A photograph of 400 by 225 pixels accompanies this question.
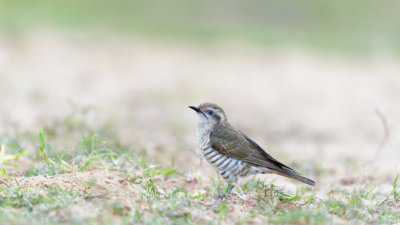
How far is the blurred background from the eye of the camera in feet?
39.4

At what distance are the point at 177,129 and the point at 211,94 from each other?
321 centimetres

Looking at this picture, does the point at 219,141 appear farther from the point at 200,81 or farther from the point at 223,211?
the point at 200,81

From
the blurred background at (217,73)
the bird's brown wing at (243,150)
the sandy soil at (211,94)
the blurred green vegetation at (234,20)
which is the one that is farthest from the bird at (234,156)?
the blurred green vegetation at (234,20)

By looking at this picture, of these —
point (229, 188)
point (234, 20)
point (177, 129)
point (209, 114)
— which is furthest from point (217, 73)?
point (229, 188)

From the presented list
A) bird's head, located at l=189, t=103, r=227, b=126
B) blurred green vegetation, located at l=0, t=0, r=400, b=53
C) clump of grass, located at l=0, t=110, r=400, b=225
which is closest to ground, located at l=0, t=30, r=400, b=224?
clump of grass, located at l=0, t=110, r=400, b=225

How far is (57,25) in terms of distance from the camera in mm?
19578

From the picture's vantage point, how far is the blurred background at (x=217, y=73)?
1201 centimetres

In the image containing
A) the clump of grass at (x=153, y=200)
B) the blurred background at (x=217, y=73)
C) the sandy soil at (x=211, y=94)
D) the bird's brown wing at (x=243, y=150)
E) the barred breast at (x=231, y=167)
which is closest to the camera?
the clump of grass at (x=153, y=200)

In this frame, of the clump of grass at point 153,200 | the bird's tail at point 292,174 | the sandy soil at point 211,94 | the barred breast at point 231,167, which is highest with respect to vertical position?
the sandy soil at point 211,94

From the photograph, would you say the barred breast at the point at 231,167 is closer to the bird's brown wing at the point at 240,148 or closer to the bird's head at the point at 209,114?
the bird's brown wing at the point at 240,148

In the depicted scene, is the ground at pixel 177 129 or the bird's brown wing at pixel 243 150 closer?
the ground at pixel 177 129

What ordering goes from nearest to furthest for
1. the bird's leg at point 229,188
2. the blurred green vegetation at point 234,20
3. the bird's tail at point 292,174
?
the bird's leg at point 229,188 → the bird's tail at point 292,174 → the blurred green vegetation at point 234,20

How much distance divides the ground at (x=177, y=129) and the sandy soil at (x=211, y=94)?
0.13ft

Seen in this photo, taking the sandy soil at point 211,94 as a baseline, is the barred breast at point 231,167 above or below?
below
